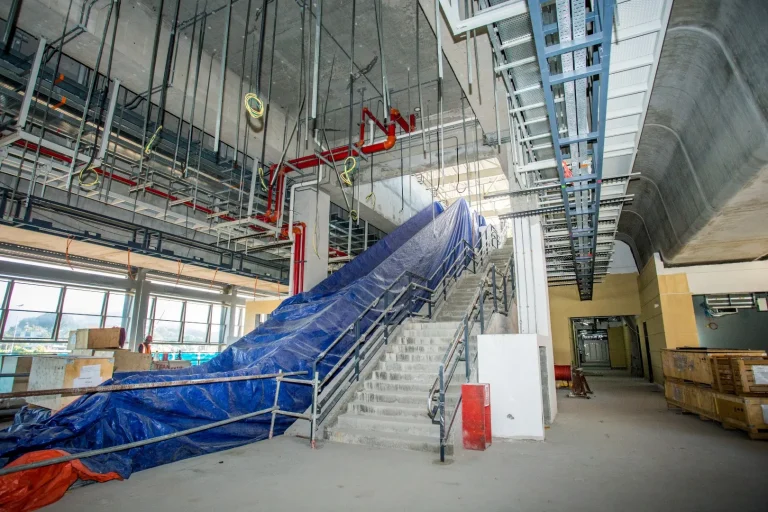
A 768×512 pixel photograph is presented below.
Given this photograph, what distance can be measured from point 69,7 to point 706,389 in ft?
33.0

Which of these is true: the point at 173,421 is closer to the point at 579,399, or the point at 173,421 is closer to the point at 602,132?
the point at 602,132

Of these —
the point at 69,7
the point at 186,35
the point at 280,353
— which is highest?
the point at 186,35

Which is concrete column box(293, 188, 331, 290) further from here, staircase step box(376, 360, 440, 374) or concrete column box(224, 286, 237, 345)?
concrete column box(224, 286, 237, 345)

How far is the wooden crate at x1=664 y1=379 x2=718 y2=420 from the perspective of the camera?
5758 mm

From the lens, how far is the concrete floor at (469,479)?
2.84 metres

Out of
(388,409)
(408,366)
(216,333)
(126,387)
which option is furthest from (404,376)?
(216,333)

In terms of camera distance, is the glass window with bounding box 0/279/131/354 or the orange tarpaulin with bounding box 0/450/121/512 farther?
the glass window with bounding box 0/279/131/354

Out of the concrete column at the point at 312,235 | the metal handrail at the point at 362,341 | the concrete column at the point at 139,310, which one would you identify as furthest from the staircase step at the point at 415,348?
the concrete column at the point at 139,310

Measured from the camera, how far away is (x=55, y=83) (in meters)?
5.16

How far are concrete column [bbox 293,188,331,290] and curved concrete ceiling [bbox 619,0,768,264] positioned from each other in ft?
21.5

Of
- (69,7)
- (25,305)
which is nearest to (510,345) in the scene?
(69,7)

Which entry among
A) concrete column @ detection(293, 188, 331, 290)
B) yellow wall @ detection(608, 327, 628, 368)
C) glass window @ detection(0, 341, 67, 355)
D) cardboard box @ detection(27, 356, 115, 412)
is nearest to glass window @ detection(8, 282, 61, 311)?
glass window @ detection(0, 341, 67, 355)

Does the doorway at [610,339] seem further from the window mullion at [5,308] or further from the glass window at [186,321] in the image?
the window mullion at [5,308]

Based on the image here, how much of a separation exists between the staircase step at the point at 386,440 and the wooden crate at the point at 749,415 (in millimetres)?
3905
